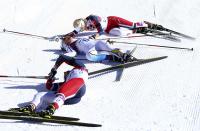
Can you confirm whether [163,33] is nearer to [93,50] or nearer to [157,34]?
[157,34]

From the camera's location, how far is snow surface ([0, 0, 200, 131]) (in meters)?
5.63

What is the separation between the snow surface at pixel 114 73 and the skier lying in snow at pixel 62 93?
152 millimetres

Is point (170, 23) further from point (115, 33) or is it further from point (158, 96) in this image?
point (158, 96)

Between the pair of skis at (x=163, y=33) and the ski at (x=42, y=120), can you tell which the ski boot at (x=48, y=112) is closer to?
the ski at (x=42, y=120)

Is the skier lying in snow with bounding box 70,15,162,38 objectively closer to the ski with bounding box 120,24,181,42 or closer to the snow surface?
the ski with bounding box 120,24,181,42

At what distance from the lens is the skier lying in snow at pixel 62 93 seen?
555 cm

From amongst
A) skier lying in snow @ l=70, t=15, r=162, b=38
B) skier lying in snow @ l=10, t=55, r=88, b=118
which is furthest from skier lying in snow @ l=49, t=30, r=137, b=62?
skier lying in snow @ l=10, t=55, r=88, b=118

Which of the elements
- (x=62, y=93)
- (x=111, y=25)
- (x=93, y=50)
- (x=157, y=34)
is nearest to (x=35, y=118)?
(x=62, y=93)

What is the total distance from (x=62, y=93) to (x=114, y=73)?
158cm

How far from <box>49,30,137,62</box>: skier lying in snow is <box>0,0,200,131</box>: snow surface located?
0.60 feet

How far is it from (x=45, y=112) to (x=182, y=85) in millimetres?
2286

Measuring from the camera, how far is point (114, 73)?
7.13 meters

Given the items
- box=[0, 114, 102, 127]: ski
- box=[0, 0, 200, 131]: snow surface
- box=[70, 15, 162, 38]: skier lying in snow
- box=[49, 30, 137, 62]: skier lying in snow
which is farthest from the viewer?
box=[70, 15, 162, 38]: skier lying in snow

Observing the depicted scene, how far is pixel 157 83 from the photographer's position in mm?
6684
